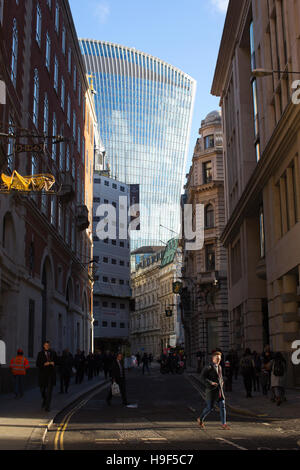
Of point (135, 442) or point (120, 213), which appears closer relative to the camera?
point (135, 442)

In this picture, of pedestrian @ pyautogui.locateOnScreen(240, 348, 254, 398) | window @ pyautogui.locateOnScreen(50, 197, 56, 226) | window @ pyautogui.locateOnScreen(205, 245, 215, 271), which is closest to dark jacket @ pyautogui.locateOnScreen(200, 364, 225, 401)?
pedestrian @ pyautogui.locateOnScreen(240, 348, 254, 398)

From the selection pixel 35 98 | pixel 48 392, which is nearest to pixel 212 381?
pixel 48 392

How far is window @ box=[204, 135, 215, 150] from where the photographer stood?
55.3 m

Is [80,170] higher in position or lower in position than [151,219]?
lower

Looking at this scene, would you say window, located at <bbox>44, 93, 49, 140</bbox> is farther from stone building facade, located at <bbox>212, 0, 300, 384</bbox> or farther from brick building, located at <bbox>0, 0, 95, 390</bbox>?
stone building facade, located at <bbox>212, 0, 300, 384</bbox>

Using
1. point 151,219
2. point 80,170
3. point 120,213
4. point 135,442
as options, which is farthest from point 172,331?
point 135,442

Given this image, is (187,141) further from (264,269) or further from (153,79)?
(264,269)

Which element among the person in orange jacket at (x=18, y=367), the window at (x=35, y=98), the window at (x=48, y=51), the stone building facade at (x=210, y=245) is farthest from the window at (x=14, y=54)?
the stone building facade at (x=210, y=245)

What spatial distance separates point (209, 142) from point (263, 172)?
29563 millimetres

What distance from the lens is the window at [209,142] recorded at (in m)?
55.3

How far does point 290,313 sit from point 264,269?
505cm

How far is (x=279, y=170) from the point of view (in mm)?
25219

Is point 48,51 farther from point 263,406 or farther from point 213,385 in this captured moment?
point 213,385
